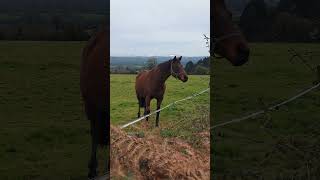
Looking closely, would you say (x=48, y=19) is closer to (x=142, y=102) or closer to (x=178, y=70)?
(x=142, y=102)

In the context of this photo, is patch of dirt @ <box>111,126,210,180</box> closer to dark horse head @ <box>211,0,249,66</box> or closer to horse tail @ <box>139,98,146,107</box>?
horse tail @ <box>139,98,146,107</box>

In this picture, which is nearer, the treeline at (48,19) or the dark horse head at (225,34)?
the dark horse head at (225,34)

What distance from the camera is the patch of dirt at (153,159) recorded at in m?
5.73

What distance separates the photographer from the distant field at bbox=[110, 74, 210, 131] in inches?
223

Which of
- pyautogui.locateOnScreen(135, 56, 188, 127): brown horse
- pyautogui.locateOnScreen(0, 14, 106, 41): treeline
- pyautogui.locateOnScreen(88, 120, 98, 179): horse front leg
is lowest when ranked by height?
pyautogui.locateOnScreen(88, 120, 98, 179): horse front leg

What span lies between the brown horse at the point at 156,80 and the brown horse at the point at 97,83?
0.48 m

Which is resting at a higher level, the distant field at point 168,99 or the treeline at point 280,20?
the treeline at point 280,20

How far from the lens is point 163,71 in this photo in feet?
19.8

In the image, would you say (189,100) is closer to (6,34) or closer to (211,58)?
(211,58)

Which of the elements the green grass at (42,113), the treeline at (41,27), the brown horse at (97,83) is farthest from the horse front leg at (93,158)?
the treeline at (41,27)

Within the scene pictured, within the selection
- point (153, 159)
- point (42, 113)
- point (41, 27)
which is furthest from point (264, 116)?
point (42, 113)

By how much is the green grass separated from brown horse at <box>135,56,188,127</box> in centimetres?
87

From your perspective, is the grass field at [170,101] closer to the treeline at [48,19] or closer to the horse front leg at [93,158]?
the horse front leg at [93,158]

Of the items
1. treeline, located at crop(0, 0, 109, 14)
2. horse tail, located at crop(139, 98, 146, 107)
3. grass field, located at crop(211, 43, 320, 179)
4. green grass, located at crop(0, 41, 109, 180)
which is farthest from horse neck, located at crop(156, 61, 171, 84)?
treeline, located at crop(0, 0, 109, 14)
